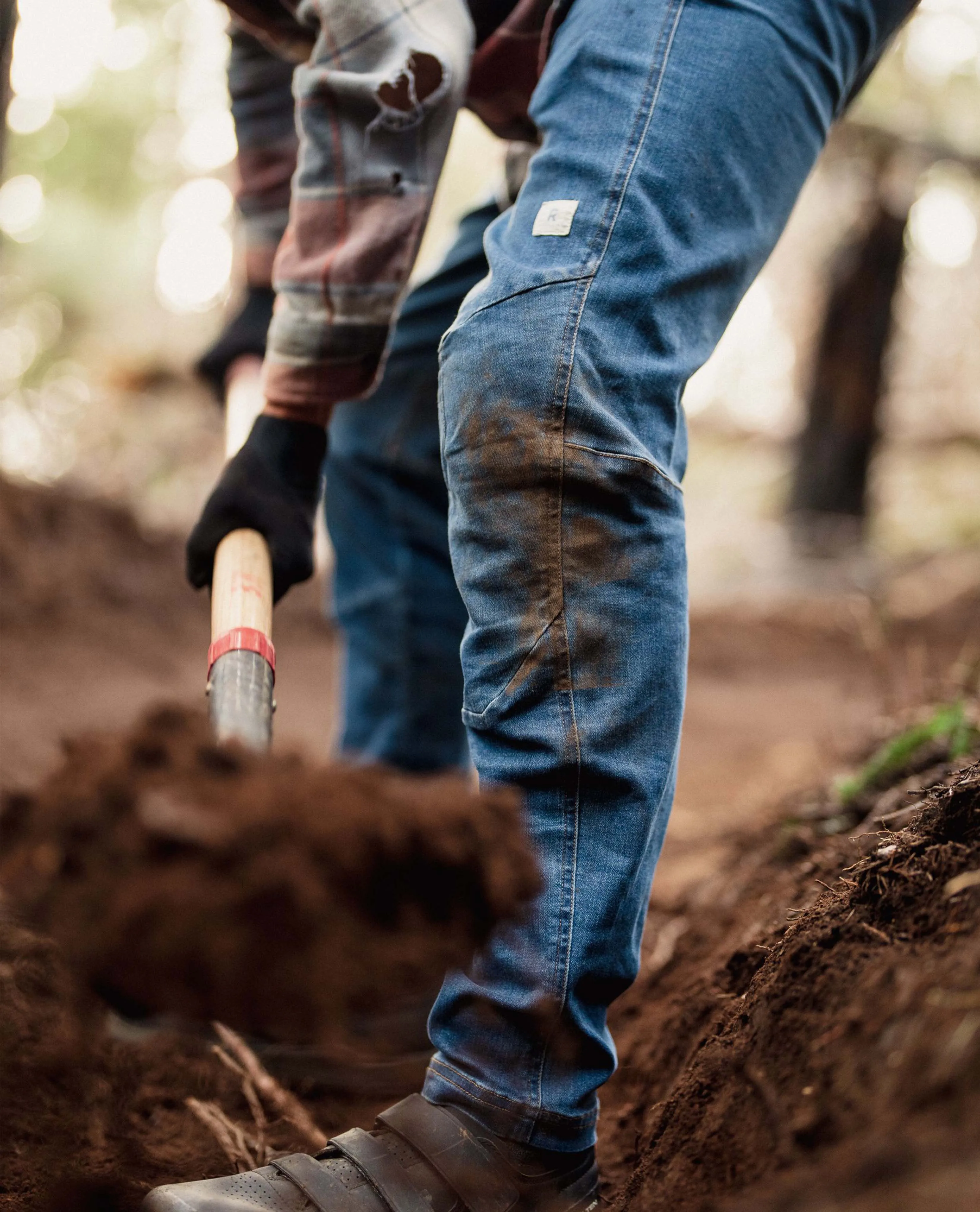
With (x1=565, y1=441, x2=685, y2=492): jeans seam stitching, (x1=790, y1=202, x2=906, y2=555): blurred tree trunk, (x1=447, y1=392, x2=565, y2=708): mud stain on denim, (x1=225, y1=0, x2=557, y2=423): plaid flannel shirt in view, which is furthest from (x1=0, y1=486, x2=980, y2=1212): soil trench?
(x1=790, y1=202, x2=906, y2=555): blurred tree trunk

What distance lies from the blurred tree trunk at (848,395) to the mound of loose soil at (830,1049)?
570 cm

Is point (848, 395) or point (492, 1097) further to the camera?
point (848, 395)

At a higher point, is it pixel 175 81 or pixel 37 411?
pixel 175 81

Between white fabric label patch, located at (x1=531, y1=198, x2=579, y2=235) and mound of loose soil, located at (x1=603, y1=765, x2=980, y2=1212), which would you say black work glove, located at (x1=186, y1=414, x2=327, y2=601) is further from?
mound of loose soil, located at (x1=603, y1=765, x2=980, y2=1212)

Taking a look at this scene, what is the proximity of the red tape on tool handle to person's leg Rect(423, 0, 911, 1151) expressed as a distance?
23 cm

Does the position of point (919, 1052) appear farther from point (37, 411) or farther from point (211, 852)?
point (37, 411)

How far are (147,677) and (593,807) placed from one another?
11.4ft

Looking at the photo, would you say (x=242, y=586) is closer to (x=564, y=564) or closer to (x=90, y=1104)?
(x=564, y=564)

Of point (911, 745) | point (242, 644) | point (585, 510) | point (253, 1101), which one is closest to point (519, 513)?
point (585, 510)

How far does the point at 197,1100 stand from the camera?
127 centimetres

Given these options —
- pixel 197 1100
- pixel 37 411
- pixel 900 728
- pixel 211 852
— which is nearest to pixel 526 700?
pixel 211 852

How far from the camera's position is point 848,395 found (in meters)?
6.60

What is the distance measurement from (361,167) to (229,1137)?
1206mm

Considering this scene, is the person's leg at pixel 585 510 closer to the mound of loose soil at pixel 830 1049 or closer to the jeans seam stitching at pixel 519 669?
the jeans seam stitching at pixel 519 669
